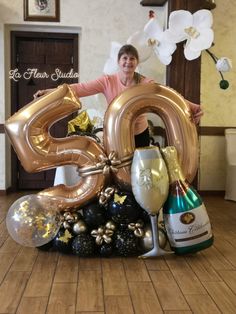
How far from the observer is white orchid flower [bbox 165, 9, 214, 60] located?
3.97 metres

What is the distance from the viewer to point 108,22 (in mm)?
4781

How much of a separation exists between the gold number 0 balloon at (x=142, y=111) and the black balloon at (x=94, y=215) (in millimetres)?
209

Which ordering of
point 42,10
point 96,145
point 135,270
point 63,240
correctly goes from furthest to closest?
1. point 42,10
2. point 96,145
3. point 63,240
4. point 135,270

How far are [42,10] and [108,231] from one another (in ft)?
10.2

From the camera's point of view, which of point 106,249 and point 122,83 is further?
point 122,83

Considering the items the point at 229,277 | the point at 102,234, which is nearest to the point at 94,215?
the point at 102,234

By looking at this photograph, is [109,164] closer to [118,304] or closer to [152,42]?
[118,304]

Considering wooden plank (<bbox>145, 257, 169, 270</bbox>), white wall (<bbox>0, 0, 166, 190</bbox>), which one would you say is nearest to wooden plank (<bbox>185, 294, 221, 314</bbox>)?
wooden plank (<bbox>145, 257, 169, 270</bbox>)

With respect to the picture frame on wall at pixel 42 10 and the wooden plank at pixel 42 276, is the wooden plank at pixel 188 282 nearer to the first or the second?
the wooden plank at pixel 42 276

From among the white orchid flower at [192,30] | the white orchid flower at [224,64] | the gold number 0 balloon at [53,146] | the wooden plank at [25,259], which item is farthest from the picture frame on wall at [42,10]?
the wooden plank at [25,259]

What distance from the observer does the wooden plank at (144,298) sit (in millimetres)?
1866

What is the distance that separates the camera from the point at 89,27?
4.77 metres

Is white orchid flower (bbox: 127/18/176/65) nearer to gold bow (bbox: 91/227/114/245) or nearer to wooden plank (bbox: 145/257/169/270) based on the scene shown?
gold bow (bbox: 91/227/114/245)

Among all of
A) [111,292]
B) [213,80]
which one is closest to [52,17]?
[213,80]
